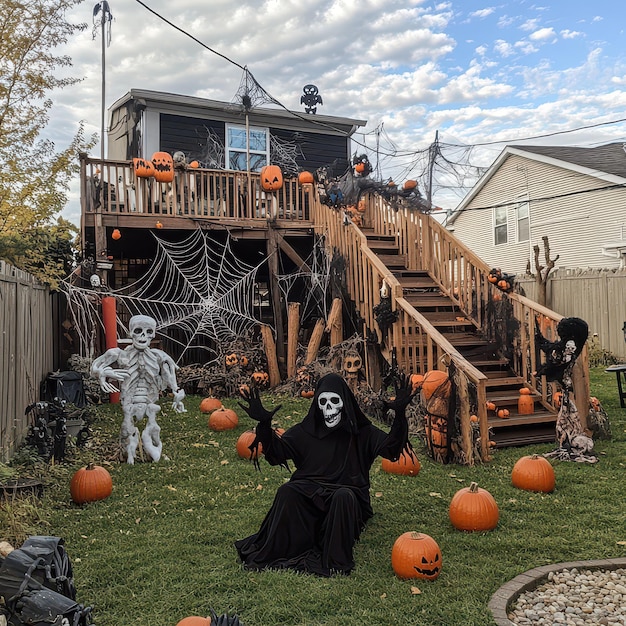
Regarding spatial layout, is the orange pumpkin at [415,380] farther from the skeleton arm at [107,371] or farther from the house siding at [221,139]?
the house siding at [221,139]

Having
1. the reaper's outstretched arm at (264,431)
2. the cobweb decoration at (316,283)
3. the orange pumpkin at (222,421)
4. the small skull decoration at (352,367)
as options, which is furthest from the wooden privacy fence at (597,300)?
the reaper's outstretched arm at (264,431)

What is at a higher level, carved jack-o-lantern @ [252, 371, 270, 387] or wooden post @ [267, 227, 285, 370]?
wooden post @ [267, 227, 285, 370]

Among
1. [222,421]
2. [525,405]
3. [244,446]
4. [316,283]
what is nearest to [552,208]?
[316,283]

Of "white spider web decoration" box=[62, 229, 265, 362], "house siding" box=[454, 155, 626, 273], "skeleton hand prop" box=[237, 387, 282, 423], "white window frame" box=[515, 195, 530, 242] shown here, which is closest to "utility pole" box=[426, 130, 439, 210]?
"white spider web decoration" box=[62, 229, 265, 362]

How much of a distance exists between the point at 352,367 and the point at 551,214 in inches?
460

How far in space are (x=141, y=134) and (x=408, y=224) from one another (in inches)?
325

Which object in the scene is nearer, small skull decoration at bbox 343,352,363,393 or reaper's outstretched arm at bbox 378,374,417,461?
reaper's outstretched arm at bbox 378,374,417,461

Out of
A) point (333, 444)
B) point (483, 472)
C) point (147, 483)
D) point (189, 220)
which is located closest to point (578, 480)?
point (483, 472)

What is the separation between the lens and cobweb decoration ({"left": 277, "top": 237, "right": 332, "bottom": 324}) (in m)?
10.8

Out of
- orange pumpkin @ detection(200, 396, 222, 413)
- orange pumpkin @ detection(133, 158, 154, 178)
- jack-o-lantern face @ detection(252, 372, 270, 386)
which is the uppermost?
orange pumpkin @ detection(133, 158, 154, 178)

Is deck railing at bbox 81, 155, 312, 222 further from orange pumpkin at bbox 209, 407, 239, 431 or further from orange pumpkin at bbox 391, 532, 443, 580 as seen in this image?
orange pumpkin at bbox 391, 532, 443, 580

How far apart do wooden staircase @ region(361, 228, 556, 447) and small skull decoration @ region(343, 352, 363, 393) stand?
1.18 m

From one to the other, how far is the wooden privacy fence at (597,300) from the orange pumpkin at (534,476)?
9075 mm

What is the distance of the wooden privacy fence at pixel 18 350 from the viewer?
5426 millimetres
